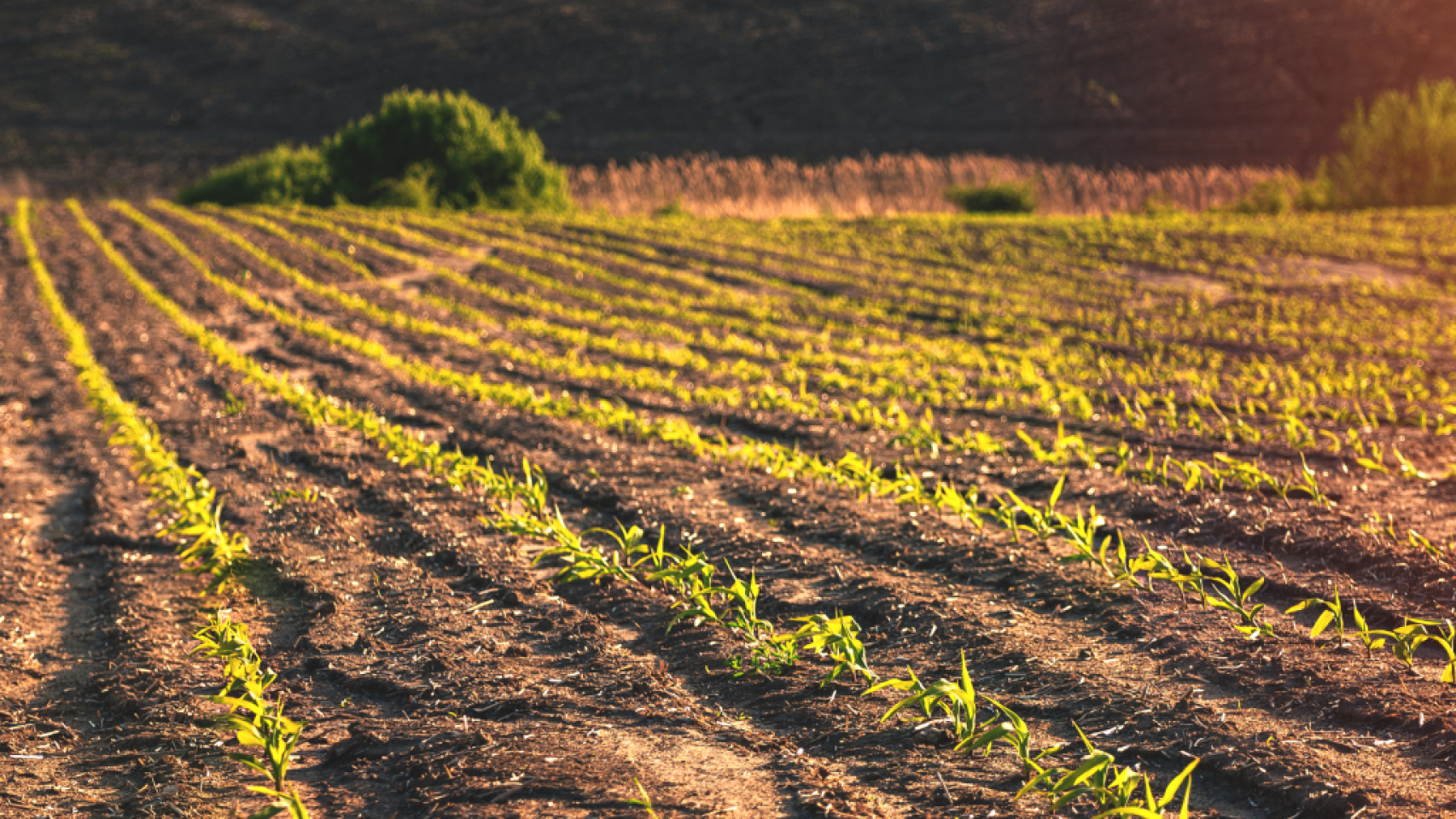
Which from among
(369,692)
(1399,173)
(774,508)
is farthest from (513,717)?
(1399,173)

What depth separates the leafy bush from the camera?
24328mm

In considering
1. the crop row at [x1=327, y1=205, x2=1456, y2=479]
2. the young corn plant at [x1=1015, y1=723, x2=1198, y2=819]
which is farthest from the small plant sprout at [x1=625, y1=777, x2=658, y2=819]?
the crop row at [x1=327, y1=205, x2=1456, y2=479]

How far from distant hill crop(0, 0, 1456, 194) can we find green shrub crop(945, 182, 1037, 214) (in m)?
14.5

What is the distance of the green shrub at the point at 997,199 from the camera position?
23859 mm

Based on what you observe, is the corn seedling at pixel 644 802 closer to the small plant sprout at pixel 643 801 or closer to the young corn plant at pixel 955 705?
the small plant sprout at pixel 643 801

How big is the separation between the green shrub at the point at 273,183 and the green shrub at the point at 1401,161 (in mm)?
24415

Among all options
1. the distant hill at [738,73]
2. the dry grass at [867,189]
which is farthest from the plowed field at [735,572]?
the distant hill at [738,73]

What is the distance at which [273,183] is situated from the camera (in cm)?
2453

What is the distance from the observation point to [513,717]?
10.6ft

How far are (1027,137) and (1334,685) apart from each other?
4011cm

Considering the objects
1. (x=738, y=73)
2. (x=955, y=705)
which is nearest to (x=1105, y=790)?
(x=955, y=705)

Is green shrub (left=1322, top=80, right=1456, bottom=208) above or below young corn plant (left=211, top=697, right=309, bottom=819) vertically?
above

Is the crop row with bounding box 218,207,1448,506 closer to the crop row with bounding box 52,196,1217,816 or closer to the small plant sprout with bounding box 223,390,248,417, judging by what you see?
the crop row with bounding box 52,196,1217,816

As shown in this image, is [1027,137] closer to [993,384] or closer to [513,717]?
[993,384]
